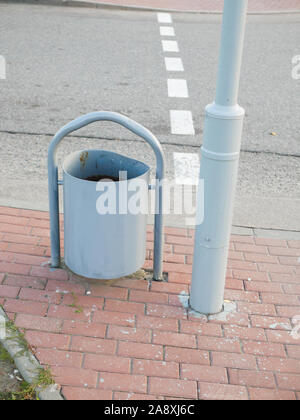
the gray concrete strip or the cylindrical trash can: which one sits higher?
the cylindrical trash can

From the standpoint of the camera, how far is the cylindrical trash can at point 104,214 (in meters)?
3.76

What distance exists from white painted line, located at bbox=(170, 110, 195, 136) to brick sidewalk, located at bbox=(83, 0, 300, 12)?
670cm

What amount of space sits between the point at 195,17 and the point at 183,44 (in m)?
2.46

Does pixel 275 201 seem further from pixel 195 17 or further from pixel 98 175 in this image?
pixel 195 17

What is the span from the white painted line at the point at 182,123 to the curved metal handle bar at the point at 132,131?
122 inches

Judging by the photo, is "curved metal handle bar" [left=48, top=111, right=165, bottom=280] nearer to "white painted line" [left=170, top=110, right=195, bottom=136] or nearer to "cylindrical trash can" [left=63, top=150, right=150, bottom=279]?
"cylindrical trash can" [left=63, top=150, right=150, bottom=279]

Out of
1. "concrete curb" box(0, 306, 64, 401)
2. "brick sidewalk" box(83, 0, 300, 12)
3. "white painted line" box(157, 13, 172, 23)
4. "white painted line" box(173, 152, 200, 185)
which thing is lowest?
"white painted line" box(173, 152, 200, 185)

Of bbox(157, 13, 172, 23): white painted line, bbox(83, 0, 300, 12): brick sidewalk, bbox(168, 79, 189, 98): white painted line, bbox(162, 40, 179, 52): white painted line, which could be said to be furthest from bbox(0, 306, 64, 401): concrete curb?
bbox(83, 0, 300, 12): brick sidewalk

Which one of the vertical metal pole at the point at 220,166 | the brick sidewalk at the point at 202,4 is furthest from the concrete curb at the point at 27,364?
the brick sidewalk at the point at 202,4

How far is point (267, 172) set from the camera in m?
6.22

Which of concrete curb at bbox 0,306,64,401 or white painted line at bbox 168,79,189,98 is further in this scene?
white painted line at bbox 168,79,189,98

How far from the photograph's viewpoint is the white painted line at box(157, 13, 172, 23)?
1258 cm

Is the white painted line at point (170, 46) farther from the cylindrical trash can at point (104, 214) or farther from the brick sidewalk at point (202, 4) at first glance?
the cylindrical trash can at point (104, 214)

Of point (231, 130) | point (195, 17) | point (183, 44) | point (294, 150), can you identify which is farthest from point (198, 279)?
point (195, 17)
